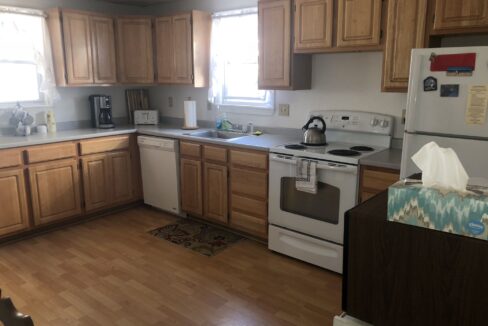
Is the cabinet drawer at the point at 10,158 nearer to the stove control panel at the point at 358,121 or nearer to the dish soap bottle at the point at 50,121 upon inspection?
the dish soap bottle at the point at 50,121

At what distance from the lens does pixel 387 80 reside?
2.77 m

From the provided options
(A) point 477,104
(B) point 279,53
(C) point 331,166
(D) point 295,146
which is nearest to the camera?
(A) point 477,104

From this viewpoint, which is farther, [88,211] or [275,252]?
[88,211]

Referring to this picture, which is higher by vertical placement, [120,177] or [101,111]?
[101,111]

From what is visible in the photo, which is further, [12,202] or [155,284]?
[12,202]

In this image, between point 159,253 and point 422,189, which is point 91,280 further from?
point 422,189

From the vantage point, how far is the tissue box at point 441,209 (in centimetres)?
79

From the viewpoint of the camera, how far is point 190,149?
12.7ft

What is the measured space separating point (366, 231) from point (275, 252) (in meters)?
2.45

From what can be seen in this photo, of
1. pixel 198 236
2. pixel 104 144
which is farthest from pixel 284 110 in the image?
pixel 104 144

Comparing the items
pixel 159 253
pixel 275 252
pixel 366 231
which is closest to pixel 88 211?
pixel 159 253

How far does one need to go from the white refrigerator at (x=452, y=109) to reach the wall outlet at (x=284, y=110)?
1.56m

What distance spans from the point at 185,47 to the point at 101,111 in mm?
1197

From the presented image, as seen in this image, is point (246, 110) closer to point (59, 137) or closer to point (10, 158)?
point (59, 137)
